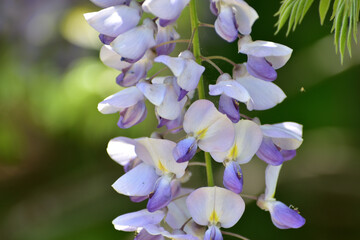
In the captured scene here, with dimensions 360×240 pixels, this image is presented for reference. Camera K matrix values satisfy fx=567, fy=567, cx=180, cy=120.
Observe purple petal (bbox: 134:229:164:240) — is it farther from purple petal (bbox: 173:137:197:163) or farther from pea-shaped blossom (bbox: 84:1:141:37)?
pea-shaped blossom (bbox: 84:1:141:37)

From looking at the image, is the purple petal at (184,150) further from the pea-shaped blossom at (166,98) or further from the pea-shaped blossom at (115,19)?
the pea-shaped blossom at (115,19)

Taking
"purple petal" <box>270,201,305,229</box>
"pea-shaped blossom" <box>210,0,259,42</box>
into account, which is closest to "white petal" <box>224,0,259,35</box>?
"pea-shaped blossom" <box>210,0,259,42</box>

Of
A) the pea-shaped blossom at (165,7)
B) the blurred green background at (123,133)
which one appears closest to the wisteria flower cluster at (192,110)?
the pea-shaped blossom at (165,7)

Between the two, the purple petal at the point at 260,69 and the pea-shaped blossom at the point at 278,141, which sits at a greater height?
the purple petal at the point at 260,69

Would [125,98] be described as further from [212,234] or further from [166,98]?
[212,234]

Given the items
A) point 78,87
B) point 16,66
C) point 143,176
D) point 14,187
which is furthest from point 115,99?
point 14,187

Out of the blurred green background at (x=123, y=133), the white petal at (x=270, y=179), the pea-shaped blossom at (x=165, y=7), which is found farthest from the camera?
the blurred green background at (x=123, y=133)

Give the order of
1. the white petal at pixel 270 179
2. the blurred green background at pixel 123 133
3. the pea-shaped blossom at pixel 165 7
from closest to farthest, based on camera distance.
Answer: the pea-shaped blossom at pixel 165 7 → the white petal at pixel 270 179 → the blurred green background at pixel 123 133
